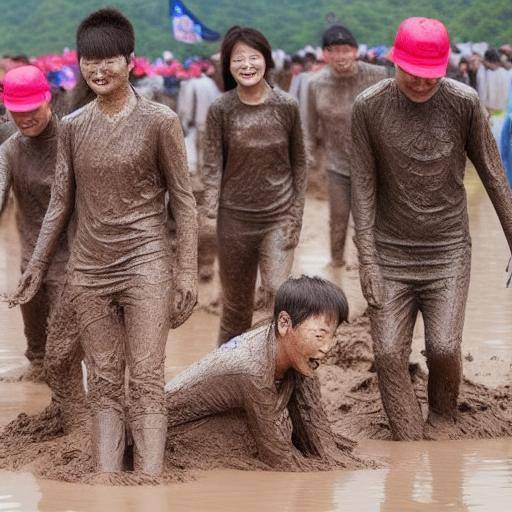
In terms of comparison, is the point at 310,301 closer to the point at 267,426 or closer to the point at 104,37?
the point at 267,426

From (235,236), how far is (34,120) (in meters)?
1.63

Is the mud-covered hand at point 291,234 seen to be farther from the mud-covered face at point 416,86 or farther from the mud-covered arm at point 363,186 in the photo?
the mud-covered face at point 416,86

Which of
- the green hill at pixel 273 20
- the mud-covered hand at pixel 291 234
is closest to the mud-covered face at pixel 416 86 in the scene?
the mud-covered hand at pixel 291 234

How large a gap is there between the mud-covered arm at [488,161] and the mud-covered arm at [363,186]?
1.64 feet

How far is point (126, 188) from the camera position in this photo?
268 inches

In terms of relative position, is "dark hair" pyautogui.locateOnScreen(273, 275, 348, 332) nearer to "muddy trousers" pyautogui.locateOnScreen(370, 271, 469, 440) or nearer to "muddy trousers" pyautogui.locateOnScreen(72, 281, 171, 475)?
"muddy trousers" pyautogui.locateOnScreen(72, 281, 171, 475)

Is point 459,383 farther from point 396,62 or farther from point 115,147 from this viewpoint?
point 115,147

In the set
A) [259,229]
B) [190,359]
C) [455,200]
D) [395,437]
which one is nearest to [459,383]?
[395,437]

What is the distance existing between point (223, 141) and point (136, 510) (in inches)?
150

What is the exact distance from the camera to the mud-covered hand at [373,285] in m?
7.75

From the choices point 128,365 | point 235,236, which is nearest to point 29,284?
point 128,365

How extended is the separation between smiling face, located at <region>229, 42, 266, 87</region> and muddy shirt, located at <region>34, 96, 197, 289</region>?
2.42 meters

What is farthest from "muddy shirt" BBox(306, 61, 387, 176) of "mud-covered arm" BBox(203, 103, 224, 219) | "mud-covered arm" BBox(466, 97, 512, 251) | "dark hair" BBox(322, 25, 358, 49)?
"mud-covered arm" BBox(466, 97, 512, 251)

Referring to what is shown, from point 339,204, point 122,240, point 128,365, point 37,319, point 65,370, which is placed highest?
point 122,240
